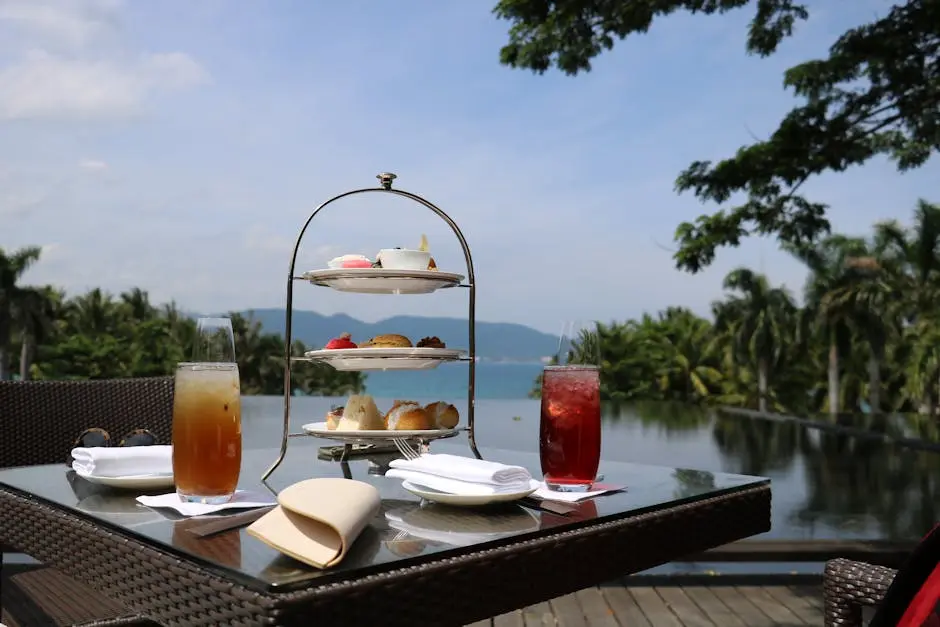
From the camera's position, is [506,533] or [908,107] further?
Answer: [908,107]

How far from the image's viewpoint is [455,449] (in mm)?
1970

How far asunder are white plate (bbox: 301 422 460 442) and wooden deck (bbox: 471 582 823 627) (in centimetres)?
153

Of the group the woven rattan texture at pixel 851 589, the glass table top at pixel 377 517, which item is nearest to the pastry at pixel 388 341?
the glass table top at pixel 377 517

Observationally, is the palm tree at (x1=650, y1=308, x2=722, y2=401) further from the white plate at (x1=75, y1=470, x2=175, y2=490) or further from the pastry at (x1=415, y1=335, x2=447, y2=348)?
the white plate at (x1=75, y1=470, x2=175, y2=490)

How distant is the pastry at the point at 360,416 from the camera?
1.50m

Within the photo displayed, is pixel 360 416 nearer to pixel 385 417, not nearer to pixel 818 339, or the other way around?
pixel 385 417

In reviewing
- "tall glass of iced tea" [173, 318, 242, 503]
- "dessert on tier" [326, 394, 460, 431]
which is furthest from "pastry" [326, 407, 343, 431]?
"tall glass of iced tea" [173, 318, 242, 503]

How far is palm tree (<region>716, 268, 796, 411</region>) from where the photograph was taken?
1272 inches

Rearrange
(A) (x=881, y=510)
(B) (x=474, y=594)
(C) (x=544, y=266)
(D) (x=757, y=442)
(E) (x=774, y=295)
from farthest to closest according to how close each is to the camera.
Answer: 1. (C) (x=544, y=266)
2. (E) (x=774, y=295)
3. (D) (x=757, y=442)
4. (A) (x=881, y=510)
5. (B) (x=474, y=594)

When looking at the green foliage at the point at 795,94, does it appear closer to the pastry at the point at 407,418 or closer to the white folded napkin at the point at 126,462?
the pastry at the point at 407,418

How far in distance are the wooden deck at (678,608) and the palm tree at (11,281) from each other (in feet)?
99.4

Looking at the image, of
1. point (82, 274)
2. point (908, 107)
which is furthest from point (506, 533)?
point (82, 274)

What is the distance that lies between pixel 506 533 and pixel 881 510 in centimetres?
656

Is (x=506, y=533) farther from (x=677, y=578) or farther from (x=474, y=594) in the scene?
(x=677, y=578)
